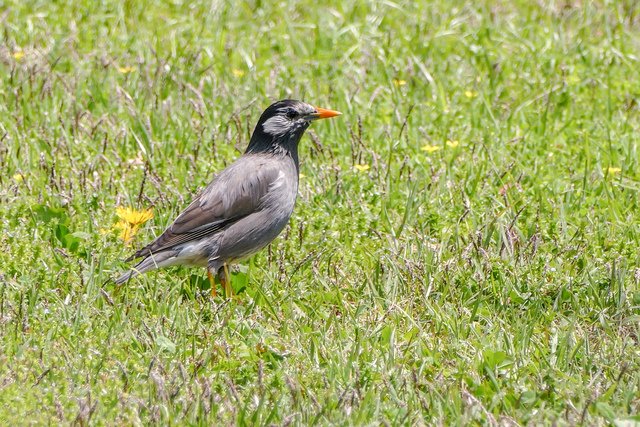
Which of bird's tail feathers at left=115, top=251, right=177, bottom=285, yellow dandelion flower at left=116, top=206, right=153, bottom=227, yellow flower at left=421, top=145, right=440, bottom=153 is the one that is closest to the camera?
bird's tail feathers at left=115, top=251, right=177, bottom=285

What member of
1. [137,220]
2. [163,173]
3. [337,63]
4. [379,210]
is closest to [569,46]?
[337,63]

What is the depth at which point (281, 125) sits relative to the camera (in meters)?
6.17

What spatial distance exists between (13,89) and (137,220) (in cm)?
257

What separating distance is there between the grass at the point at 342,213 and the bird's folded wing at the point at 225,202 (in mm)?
334

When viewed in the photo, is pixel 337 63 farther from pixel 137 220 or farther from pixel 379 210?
pixel 137 220

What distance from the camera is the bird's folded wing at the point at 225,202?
18.6 feet

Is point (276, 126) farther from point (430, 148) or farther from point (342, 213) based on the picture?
point (430, 148)

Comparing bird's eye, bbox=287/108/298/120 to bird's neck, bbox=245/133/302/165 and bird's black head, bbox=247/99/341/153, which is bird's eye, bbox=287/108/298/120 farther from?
bird's neck, bbox=245/133/302/165

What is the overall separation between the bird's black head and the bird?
167mm

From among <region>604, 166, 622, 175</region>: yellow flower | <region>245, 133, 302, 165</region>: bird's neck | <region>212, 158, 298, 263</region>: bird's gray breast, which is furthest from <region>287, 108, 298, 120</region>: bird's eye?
<region>604, 166, 622, 175</region>: yellow flower

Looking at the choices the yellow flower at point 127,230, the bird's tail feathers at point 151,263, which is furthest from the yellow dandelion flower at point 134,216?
the bird's tail feathers at point 151,263

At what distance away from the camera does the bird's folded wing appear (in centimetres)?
568

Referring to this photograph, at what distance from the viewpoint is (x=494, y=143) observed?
7.25 meters

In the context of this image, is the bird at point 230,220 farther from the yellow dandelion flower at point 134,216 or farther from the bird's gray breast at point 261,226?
the yellow dandelion flower at point 134,216
